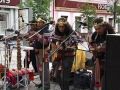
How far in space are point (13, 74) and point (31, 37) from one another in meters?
1.32

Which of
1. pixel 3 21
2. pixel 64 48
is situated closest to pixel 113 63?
pixel 64 48

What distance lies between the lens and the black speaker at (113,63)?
3.79 m

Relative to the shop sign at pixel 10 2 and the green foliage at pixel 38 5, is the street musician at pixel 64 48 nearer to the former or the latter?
the green foliage at pixel 38 5

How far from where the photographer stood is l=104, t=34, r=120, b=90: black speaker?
3791mm

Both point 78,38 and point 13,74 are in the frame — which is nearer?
point 78,38

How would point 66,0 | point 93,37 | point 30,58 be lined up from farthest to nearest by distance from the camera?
point 66,0, point 30,58, point 93,37

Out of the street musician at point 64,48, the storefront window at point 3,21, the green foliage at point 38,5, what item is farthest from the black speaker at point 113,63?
the storefront window at point 3,21

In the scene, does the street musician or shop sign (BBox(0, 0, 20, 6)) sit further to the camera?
shop sign (BBox(0, 0, 20, 6))

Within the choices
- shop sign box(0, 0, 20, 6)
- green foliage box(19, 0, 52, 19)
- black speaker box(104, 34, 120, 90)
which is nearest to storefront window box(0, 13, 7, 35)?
shop sign box(0, 0, 20, 6)

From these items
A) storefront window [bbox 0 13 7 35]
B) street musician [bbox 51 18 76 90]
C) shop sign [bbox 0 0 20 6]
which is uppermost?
shop sign [bbox 0 0 20 6]

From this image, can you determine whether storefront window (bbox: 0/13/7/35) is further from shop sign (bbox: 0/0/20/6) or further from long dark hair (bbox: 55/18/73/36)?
long dark hair (bbox: 55/18/73/36)

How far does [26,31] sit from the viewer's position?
314 inches

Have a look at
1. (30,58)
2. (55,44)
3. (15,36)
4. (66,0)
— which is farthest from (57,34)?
(66,0)

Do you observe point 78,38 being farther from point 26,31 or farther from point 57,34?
point 26,31
